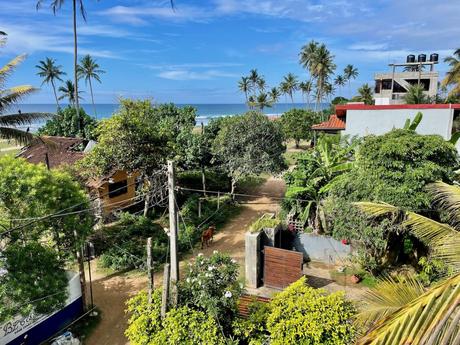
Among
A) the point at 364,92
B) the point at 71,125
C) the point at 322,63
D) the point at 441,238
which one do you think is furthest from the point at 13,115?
the point at 364,92

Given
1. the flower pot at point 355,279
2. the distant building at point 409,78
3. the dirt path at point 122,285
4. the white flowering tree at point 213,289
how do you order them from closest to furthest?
the white flowering tree at point 213,289, the dirt path at point 122,285, the flower pot at point 355,279, the distant building at point 409,78

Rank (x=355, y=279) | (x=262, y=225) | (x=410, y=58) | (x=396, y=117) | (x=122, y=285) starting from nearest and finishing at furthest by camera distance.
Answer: (x=355, y=279) < (x=122, y=285) < (x=262, y=225) < (x=396, y=117) < (x=410, y=58)

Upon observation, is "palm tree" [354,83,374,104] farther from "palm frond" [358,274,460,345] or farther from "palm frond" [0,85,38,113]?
"palm frond" [358,274,460,345]

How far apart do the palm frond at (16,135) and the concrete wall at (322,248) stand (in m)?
12.3

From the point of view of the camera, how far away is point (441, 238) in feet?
20.2

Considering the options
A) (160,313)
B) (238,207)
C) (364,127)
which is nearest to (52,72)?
(238,207)

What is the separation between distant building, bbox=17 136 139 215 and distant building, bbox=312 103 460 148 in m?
11.3

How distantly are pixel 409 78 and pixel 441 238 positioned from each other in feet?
159

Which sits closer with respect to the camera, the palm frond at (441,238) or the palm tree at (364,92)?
the palm frond at (441,238)

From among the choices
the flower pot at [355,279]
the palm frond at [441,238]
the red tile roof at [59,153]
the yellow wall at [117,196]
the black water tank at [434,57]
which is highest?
the black water tank at [434,57]

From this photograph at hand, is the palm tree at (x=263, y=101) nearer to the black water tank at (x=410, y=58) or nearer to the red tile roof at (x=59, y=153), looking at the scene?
the black water tank at (x=410, y=58)

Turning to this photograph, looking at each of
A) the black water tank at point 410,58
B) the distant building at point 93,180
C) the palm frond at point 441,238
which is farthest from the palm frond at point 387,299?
the black water tank at point 410,58

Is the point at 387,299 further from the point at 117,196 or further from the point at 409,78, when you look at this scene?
the point at 409,78

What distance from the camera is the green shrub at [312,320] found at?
7.72 meters
